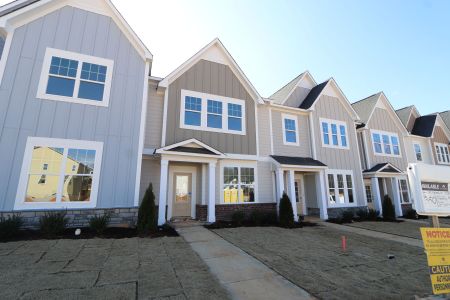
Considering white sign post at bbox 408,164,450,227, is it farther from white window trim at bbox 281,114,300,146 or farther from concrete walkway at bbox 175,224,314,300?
white window trim at bbox 281,114,300,146

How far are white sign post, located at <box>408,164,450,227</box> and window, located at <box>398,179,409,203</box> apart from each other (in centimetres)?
1571

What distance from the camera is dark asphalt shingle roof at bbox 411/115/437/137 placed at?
19844 millimetres

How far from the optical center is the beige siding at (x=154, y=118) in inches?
406

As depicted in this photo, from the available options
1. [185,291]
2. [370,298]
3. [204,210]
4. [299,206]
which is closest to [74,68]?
[204,210]

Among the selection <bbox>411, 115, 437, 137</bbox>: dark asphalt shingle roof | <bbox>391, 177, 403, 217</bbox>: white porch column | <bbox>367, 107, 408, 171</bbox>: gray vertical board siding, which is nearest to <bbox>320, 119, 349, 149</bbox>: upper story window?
<bbox>367, 107, 408, 171</bbox>: gray vertical board siding

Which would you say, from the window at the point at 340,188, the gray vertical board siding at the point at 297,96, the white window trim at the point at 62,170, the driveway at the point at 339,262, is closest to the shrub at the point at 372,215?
the window at the point at 340,188

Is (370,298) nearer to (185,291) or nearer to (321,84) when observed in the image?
(185,291)

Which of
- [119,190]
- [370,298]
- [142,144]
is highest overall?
[142,144]

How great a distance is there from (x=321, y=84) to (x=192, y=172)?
11.0 metres

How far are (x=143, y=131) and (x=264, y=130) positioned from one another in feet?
22.0

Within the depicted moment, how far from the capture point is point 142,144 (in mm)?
9383

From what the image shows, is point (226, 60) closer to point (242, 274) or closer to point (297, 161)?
point (297, 161)

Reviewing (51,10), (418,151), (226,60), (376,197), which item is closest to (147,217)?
(51,10)

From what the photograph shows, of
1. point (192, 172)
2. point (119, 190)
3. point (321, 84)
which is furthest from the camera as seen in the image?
point (321, 84)
